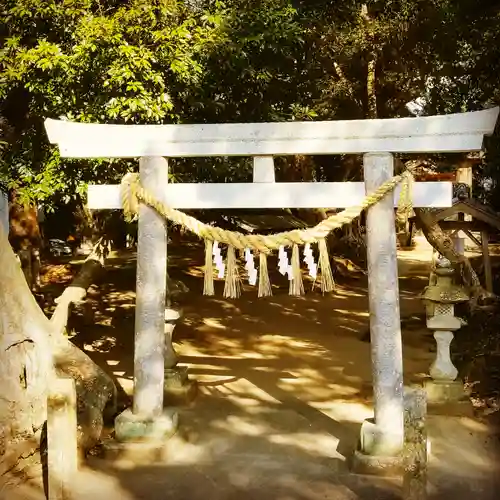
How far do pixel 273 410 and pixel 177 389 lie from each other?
1.05 meters

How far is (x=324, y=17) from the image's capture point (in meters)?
10.7

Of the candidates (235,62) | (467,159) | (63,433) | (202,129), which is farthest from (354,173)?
(63,433)

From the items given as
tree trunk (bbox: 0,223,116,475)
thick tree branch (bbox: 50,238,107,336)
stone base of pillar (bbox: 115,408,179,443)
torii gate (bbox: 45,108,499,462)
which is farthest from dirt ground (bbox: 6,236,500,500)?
thick tree branch (bbox: 50,238,107,336)

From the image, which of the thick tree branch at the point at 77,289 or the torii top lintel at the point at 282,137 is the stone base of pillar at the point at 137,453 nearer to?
the thick tree branch at the point at 77,289

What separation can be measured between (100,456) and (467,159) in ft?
49.7

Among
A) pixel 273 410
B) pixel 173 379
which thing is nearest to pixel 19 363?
pixel 173 379

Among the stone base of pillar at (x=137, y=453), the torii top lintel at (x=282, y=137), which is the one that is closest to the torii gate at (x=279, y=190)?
the torii top lintel at (x=282, y=137)

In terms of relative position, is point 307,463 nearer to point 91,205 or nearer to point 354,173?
point 91,205

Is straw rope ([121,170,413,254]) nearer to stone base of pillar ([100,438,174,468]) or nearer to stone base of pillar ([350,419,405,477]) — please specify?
stone base of pillar ([350,419,405,477])

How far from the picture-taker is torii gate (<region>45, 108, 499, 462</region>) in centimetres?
509

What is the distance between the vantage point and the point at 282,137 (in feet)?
17.2

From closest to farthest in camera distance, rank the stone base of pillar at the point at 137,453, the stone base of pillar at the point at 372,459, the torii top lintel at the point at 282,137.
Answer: the stone base of pillar at the point at 372,459, the torii top lintel at the point at 282,137, the stone base of pillar at the point at 137,453

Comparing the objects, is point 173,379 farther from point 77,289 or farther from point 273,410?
point 77,289

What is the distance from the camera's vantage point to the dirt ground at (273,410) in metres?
4.93
